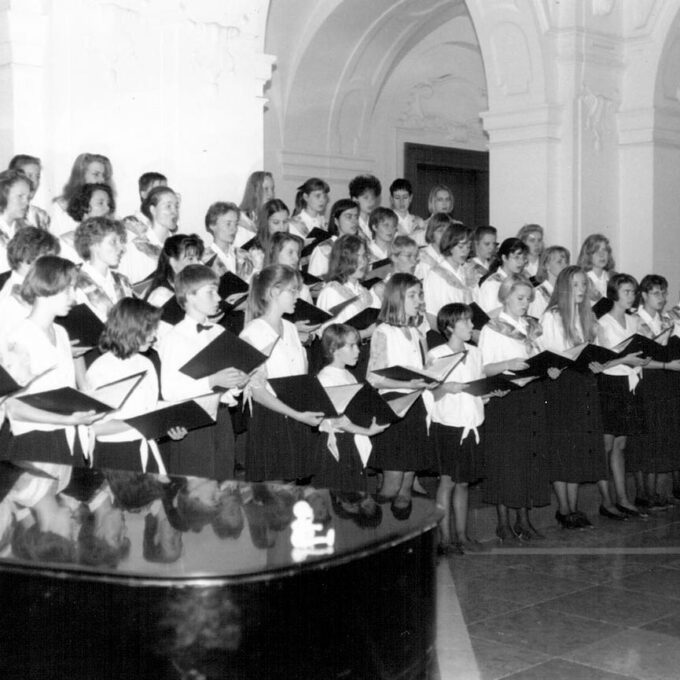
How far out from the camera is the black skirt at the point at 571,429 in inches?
267

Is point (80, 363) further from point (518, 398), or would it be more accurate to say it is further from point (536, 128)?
point (536, 128)

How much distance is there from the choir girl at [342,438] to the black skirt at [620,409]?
2.20 m

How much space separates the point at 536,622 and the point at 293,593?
2581 mm

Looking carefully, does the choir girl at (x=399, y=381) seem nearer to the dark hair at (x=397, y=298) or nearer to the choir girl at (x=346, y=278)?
the dark hair at (x=397, y=298)

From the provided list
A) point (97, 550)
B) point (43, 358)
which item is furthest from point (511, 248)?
point (97, 550)

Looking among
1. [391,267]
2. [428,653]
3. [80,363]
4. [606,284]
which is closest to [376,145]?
[606,284]

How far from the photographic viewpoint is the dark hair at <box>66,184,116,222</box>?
545 cm

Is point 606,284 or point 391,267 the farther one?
point 606,284

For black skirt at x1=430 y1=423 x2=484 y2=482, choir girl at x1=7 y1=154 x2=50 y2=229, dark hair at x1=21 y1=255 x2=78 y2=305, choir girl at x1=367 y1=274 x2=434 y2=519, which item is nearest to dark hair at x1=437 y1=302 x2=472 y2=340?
choir girl at x1=367 y1=274 x2=434 y2=519

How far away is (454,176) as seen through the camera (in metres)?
14.3

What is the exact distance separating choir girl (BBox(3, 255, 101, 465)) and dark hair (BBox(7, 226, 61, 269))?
0.91ft

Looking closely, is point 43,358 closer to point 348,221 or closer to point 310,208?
point 348,221

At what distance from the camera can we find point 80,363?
4836 mm

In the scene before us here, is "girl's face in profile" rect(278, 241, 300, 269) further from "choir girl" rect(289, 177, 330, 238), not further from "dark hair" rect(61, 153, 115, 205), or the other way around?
"choir girl" rect(289, 177, 330, 238)
